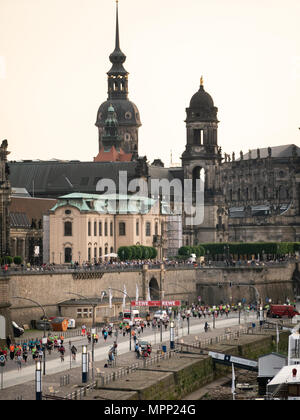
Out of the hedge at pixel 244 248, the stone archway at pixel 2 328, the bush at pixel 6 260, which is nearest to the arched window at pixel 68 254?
the bush at pixel 6 260

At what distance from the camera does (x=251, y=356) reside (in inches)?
4045

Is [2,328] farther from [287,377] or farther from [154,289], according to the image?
[154,289]

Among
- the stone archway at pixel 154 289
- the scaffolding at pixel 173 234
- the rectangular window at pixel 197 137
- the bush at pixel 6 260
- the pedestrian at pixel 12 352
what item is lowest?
the pedestrian at pixel 12 352

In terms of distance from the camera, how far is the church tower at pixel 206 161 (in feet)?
628

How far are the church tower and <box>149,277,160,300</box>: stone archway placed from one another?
160 feet

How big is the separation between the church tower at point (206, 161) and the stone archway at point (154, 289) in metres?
48.8

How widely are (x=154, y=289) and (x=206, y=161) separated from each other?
57766 millimetres

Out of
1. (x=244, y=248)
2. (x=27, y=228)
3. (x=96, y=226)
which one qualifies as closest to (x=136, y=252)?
(x=96, y=226)

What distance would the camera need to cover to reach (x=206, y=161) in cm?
19550

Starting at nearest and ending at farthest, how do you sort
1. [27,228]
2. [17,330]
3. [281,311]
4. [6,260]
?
[17,330] → [6,260] → [281,311] → [27,228]

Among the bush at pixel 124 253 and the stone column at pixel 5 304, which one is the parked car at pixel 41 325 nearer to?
the stone column at pixel 5 304

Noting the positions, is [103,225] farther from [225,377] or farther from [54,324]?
[225,377]

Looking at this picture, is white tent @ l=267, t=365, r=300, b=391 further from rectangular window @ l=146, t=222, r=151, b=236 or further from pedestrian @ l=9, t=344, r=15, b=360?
rectangular window @ l=146, t=222, r=151, b=236

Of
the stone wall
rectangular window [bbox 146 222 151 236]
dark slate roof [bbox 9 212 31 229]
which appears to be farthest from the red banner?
rectangular window [bbox 146 222 151 236]
